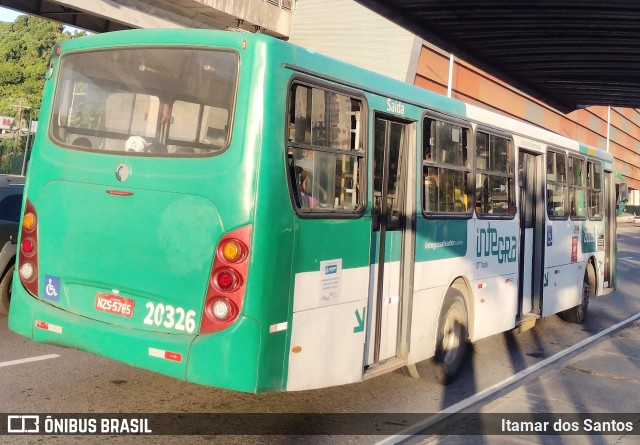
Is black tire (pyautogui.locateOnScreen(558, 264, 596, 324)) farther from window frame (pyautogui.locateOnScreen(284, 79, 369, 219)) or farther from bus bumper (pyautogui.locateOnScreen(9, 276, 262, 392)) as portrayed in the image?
bus bumper (pyautogui.locateOnScreen(9, 276, 262, 392))

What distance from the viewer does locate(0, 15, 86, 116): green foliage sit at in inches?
2694

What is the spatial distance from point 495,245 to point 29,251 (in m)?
5.28

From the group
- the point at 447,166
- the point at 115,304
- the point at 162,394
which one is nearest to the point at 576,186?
the point at 447,166

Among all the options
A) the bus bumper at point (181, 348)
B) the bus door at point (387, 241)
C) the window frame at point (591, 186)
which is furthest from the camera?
the window frame at point (591, 186)

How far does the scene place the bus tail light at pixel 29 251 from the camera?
5848 millimetres

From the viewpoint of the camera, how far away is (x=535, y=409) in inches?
257

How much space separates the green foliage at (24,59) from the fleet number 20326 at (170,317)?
6498 centimetres

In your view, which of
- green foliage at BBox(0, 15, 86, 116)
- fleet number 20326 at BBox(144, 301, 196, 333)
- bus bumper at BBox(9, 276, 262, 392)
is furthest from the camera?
green foliage at BBox(0, 15, 86, 116)

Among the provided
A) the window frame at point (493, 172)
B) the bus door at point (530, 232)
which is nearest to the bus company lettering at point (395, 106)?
the window frame at point (493, 172)

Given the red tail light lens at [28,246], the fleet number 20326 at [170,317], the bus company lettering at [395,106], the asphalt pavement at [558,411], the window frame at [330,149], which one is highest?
the bus company lettering at [395,106]

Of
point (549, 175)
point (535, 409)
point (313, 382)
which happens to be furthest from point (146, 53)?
point (549, 175)

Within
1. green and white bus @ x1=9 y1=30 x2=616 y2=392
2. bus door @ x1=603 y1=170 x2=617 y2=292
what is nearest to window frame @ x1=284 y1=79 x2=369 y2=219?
green and white bus @ x1=9 y1=30 x2=616 y2=392

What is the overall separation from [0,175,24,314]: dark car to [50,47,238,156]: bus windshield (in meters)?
3.41

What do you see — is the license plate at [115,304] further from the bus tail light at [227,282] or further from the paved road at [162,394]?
the paved road at [162,394]
